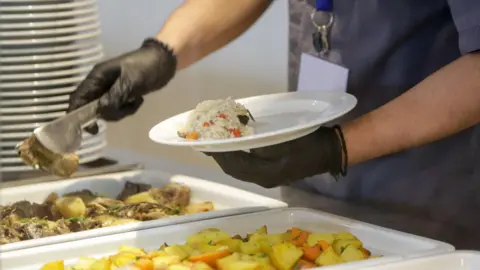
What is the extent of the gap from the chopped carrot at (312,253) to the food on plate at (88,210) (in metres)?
0.21

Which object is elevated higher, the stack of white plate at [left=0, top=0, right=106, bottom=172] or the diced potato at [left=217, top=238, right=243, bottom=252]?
the stack of white plate at [left=0, top=0, right=106, bottom=172]

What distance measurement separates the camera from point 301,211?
1.00 m

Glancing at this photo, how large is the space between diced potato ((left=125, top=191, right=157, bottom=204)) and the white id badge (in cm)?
25

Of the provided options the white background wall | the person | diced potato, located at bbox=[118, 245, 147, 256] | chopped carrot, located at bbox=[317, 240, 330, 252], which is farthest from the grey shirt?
diced potato, located at bbox=[118, 245, 147, 256]

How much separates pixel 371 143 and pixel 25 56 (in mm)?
568

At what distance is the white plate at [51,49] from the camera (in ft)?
4.05

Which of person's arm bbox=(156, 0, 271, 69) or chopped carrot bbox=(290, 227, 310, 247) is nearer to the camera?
chopped carrot bbox=(290, 227, 310, 247)

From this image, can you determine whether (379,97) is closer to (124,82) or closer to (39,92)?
(124,82)

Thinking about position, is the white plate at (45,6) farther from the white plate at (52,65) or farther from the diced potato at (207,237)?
the diced potato at (207,237)

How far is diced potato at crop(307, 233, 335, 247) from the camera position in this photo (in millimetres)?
899

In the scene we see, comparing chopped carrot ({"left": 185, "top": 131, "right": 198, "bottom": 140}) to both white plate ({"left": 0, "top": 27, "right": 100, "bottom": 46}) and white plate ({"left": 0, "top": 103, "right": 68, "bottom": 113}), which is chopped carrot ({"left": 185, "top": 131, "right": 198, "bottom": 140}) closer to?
white plate ({"left": 0, "top": 103, "right": 68, "bottom": 113})

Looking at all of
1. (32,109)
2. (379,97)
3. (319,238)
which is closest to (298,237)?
(319,238)

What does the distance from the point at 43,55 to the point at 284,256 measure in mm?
577

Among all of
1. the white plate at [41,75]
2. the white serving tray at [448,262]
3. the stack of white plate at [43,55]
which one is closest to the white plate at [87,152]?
the stack of white plate at [43,55]
